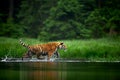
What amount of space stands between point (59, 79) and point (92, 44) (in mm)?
10734

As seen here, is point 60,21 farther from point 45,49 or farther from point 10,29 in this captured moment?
point 45,49

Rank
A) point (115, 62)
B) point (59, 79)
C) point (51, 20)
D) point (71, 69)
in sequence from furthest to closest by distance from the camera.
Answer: point (51, 20)
point (115, 62)
point (71, 69)
point (59, 79)

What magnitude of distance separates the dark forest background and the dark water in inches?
420

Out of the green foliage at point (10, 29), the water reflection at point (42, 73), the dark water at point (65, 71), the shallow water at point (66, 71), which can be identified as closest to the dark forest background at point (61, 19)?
the green foliage at point (10, 29)

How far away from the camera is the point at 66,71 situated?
20.2 meters

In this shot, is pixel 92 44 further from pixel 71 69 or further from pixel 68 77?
pixel 68 77

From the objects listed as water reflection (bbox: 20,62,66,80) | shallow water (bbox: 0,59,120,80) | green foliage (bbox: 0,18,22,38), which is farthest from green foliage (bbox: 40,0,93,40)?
water reflection (bbox: 20,62,66,80)

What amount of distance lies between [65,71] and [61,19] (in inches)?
583

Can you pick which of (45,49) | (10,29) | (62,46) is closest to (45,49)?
(45,49)

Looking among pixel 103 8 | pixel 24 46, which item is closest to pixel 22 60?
pixel 24 46

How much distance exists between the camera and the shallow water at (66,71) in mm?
18141

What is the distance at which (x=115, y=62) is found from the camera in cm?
2441

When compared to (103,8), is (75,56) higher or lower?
lower

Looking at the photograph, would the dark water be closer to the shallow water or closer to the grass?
the shallow water
